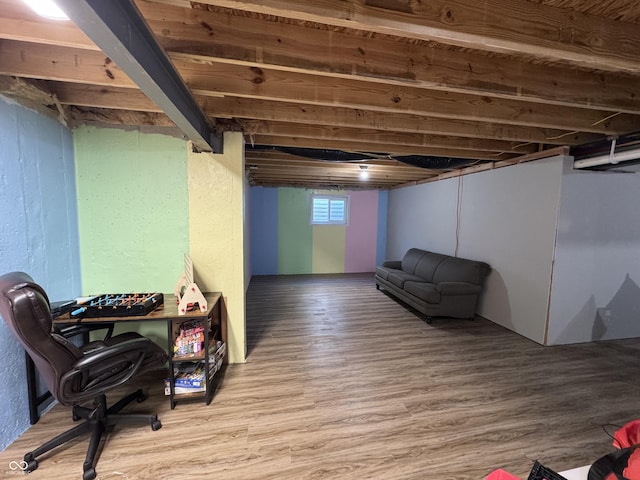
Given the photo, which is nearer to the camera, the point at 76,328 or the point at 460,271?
the point at 76,328

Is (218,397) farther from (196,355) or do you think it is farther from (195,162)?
(195,162)

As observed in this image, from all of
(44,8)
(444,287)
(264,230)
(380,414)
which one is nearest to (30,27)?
(44,8)

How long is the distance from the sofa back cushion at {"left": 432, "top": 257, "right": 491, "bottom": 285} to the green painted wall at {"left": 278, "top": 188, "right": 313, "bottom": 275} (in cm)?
341

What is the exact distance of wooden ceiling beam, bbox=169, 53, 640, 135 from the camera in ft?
5.68

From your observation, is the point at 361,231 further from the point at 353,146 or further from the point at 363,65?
the point at 363,65

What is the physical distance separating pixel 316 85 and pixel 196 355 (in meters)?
2.15

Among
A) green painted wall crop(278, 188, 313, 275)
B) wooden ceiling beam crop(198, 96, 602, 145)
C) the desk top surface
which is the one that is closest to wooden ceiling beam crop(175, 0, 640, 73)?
wooden ceiling beam crop(198, 96, 602, 145)

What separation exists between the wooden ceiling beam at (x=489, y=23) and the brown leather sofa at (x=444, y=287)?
9.33 feet

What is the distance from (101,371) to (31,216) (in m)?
1.16

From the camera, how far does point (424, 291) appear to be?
3791 mm

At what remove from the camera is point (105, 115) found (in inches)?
87.6

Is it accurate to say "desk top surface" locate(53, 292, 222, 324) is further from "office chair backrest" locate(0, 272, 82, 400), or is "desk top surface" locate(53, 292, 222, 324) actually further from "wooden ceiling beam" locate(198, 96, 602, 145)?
"wooden ceiling beam" locate(198, 96, 602, 145)

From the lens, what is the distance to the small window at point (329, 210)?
689 centimetres

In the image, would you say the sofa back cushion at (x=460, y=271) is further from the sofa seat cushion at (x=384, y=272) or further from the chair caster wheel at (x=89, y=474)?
the chair caster wheel at (x=89, y=474)
